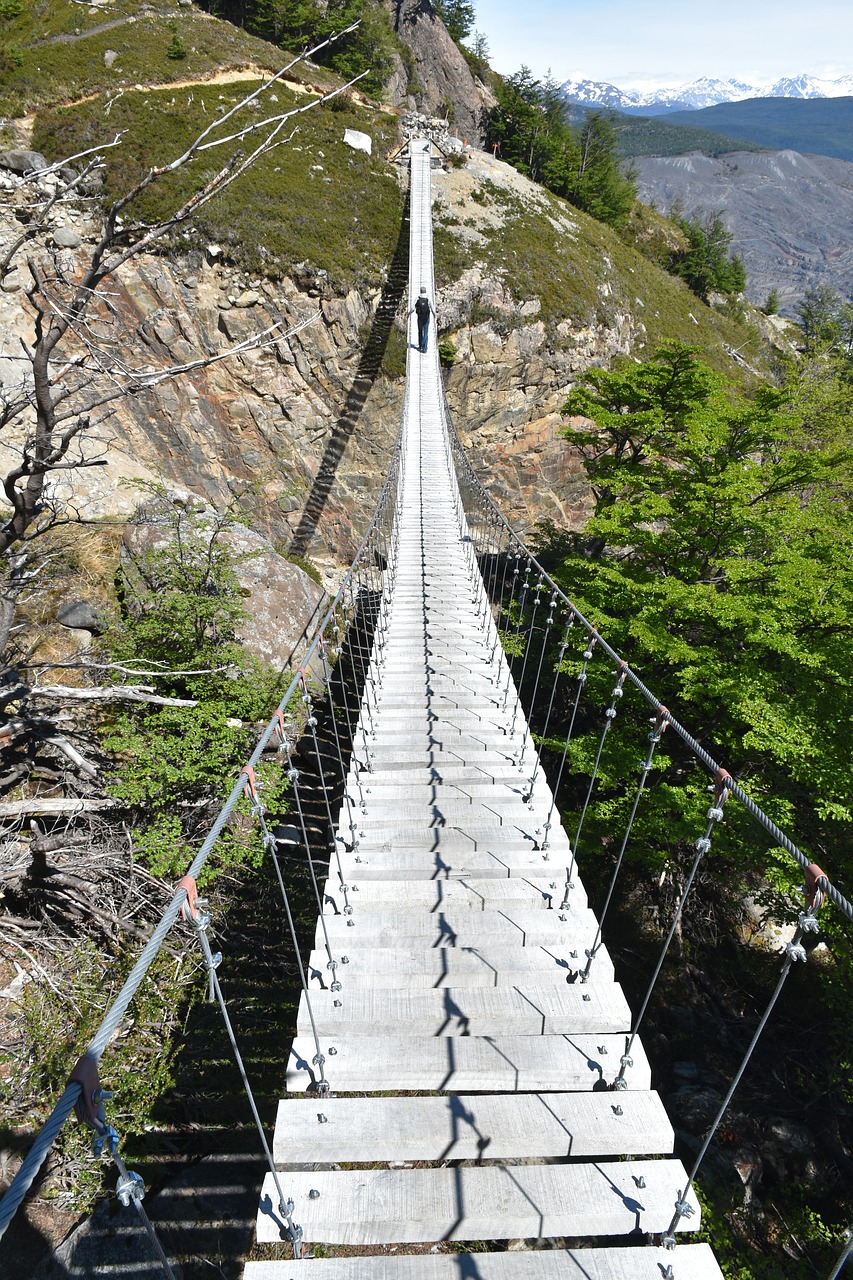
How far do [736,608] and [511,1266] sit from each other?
6072 mm

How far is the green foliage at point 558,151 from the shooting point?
24.7 metres

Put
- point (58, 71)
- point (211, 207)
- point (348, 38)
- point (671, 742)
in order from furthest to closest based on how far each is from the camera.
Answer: point (348, 38)
point (58, 71)
point (211, 207)
point (671, 742)

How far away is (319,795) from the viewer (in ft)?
28.7

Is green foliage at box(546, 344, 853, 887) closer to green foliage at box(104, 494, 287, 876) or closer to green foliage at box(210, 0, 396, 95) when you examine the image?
green foliage at box(104, 494, 287, 876)

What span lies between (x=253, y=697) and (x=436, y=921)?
4.27 meters

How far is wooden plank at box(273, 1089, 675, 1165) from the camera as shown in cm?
216

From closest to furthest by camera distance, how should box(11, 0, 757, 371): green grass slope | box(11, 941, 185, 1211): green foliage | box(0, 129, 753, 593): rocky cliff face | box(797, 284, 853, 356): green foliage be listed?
box(11, 941, 185, 1211): green foliage, box(0, 129, 753, 593): rocky cliff face, box(11, 0, 757, 371): green grass slope, box(797, 284, 853, 356): green foliage

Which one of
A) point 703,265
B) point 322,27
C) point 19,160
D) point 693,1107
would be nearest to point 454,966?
point 693,1107

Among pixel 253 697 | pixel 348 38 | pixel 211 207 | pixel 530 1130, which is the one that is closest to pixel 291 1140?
pixel 530 1130

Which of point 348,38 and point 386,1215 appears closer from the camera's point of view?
point 386,1215

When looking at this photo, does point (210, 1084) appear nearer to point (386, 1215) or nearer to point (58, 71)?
point (386, 1215)

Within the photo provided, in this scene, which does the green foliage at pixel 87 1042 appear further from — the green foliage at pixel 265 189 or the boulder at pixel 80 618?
the green foliage at pixel 265 189

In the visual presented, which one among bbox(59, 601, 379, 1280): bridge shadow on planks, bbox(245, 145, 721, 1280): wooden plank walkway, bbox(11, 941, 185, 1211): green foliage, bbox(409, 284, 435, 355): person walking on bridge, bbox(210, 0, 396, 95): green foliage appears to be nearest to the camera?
bbox(245, 145, 721, 1280): wooden plank walkway

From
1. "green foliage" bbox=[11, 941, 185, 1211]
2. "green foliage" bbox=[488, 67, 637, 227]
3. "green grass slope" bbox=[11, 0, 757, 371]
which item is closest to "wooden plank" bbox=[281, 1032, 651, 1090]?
"green foliage" bbox=[11, 941, 185, 1211]
